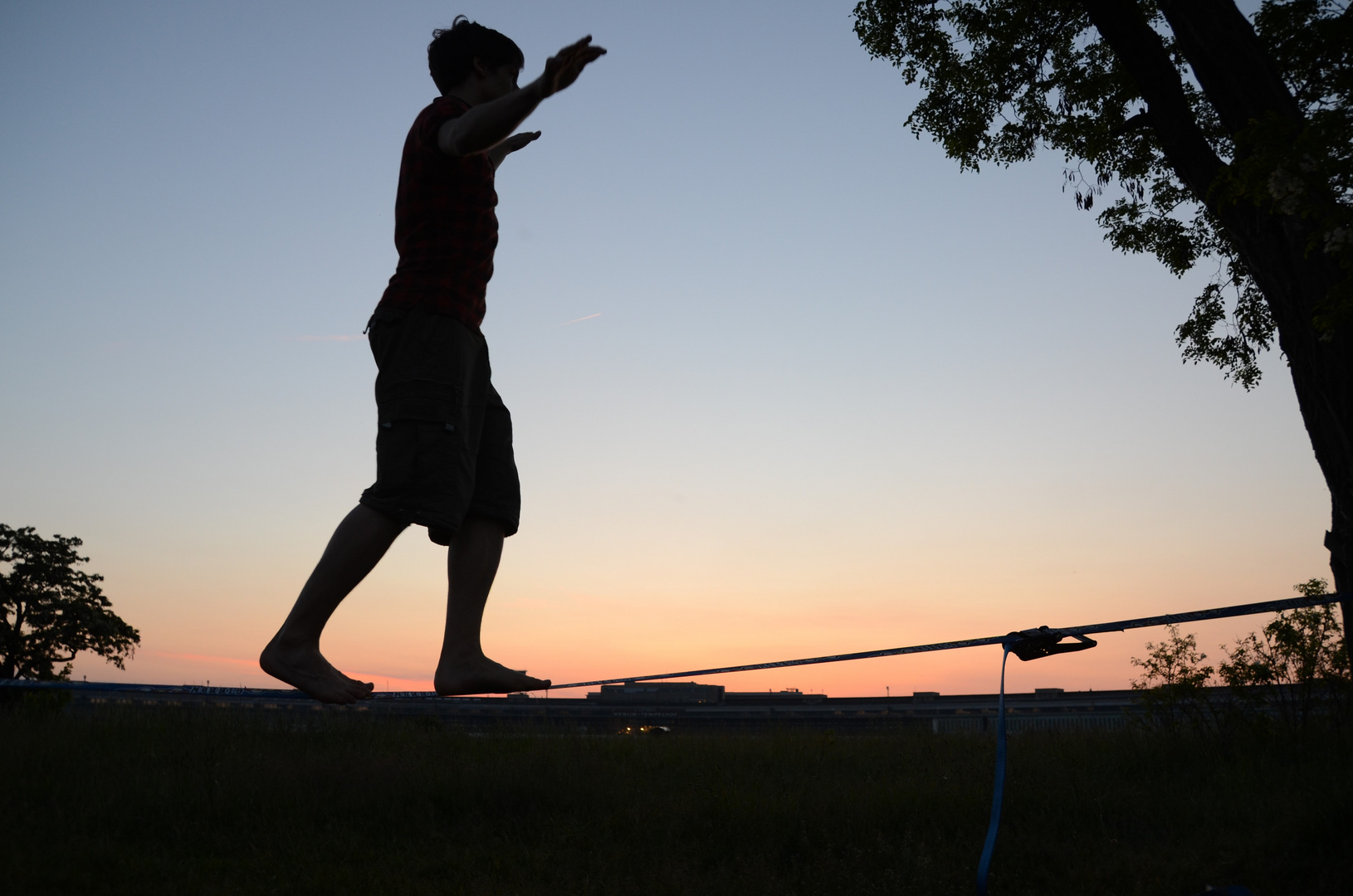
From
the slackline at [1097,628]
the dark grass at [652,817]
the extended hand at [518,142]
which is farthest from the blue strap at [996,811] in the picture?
the extended hand at [518,142]

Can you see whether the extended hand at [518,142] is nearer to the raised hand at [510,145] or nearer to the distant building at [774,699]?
the raised hand at [510,145]

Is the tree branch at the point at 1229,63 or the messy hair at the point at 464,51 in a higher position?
the tree branch at the point at 1229,63

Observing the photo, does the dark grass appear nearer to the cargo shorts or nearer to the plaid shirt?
the cargo shorts

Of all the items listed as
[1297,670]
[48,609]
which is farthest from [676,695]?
[1297,670]

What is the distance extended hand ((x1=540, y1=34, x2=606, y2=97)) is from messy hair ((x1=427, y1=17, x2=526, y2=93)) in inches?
25.6

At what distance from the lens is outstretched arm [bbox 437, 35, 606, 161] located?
2.52 metres

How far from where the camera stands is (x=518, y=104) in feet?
8.27

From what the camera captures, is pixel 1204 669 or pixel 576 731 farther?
pixel 576 731

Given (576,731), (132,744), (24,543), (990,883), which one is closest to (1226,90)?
(990,883)

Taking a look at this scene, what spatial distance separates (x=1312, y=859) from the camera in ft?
12.4

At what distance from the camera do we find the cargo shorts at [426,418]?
2.74 meters

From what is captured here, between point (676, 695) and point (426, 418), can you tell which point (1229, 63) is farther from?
point (676, 695)

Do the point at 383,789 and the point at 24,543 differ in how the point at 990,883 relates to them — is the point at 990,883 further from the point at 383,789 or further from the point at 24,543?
the point at 24,543

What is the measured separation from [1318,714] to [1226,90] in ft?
Result: 16.5
